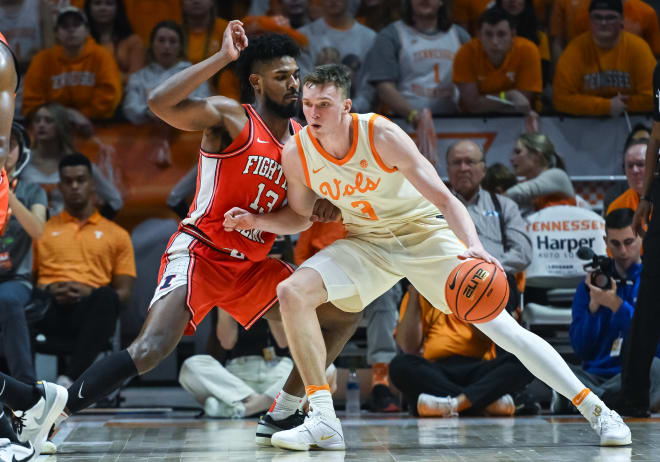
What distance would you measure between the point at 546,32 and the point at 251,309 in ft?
17.9

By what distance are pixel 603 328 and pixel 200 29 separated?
4369 mm

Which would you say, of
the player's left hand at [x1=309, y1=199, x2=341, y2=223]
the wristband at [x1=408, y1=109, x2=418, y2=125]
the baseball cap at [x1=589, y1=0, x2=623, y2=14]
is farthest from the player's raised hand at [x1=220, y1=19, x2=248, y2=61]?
the baseball cap at [x1=589, y1=0, x2=623, y2=14]

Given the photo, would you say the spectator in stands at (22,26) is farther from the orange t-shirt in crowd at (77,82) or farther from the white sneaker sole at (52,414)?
the white sneaker sole at (52,414)

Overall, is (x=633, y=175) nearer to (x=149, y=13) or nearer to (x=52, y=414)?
(x=52, y=414)

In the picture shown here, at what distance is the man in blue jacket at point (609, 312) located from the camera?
5848mm

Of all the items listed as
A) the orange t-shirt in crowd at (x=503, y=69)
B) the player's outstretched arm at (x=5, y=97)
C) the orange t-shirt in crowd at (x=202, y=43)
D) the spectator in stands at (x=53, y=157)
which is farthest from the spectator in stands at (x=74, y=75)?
the player's outstretched arm at (x=5, y=97)

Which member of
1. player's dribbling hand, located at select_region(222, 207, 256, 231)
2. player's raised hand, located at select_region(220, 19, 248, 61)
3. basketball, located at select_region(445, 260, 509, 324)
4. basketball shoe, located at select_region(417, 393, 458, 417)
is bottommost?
basketball shoe, located at select_region(417, 393, 458, 417)

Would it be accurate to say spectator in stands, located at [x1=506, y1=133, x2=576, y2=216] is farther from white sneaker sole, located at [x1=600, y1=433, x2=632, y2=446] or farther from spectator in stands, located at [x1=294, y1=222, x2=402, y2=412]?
white sneaker sole, located at [x1=600, y1=433, x2=632, y2=446]

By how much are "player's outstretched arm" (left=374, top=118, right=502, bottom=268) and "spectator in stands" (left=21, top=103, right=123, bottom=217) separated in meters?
3.66

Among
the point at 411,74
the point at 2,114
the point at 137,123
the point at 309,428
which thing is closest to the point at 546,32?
the point at 411,74

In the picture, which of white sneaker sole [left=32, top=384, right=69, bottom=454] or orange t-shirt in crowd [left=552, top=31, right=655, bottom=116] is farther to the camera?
orange t-shirt in crowd [left=552, top=31, right=655, bottom=116]

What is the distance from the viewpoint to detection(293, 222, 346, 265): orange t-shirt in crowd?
21.3ft

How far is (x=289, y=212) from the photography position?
442 cm

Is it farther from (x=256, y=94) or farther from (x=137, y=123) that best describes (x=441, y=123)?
(x=256, y=94)
